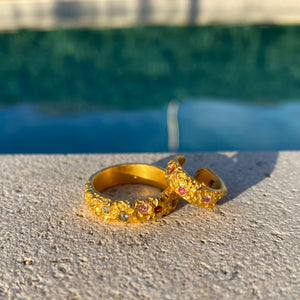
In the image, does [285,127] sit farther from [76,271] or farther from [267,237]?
[76,271]

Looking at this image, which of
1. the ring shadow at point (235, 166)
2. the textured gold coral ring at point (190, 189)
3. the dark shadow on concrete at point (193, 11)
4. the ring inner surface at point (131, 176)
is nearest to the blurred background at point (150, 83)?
the dark shadow on concrete at point (193, 11)

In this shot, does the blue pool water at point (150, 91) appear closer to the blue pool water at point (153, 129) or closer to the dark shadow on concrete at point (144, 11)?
the blue pool water at point (153, 129)

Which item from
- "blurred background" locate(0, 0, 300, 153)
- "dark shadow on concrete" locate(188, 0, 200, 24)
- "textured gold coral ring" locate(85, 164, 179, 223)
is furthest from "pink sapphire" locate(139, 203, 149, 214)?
"dark shadow on concrete" locate(188, 0, 200, 24)

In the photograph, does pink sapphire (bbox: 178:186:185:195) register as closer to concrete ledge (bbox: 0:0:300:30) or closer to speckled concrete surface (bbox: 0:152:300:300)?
speckled concrete surface (bbox: 0:152:300:300)

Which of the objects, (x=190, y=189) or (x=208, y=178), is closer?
(x=190, y=189)

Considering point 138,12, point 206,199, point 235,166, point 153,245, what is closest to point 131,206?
point 153,245

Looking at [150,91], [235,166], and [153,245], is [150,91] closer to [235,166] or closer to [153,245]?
[235,166]
